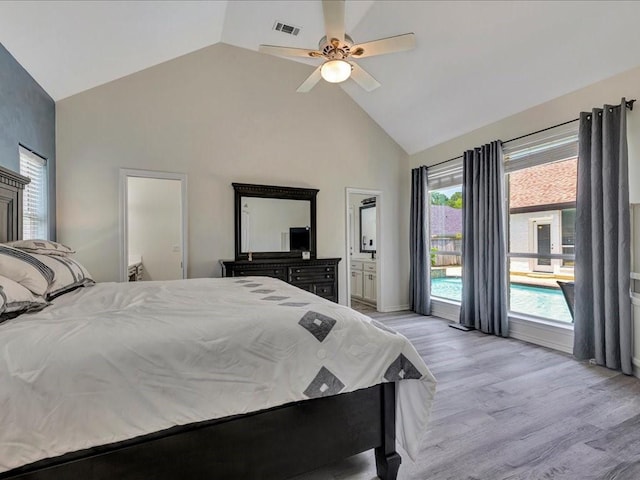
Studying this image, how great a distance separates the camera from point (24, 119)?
9.32 ft

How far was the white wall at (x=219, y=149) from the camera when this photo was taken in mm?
3754

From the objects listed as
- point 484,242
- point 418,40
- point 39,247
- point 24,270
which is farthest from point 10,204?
point 484,242

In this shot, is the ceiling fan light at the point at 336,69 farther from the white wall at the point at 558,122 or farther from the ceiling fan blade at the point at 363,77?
the white wall at the point at 558,122

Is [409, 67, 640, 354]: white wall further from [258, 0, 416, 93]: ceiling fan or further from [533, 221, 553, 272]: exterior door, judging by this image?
[258, 0, 416, 93]: ceiling fan

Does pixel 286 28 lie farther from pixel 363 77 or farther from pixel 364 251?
pixel 364 251

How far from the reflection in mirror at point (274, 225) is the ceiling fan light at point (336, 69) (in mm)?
2311

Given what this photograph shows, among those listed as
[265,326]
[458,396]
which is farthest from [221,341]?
[458,396]

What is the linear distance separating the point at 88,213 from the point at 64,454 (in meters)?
3.41

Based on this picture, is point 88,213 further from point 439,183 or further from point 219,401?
point 439,183

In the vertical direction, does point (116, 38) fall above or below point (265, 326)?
above

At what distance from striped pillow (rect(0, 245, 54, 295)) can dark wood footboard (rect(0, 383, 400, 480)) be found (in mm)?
967

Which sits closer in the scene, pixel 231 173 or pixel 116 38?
pixel 116 38

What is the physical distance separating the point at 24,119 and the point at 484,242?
5.04 m

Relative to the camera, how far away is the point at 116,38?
3.10 meters
